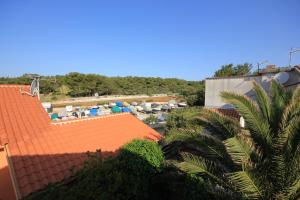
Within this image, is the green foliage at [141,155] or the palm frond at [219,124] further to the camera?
the green foliage at [141,155]

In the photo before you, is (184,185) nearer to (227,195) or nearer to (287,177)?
(227,195)

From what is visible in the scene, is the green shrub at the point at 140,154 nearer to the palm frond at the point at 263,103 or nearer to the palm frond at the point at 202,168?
the palm frond at the point at 202,168

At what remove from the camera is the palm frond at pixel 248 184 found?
3.37 metres

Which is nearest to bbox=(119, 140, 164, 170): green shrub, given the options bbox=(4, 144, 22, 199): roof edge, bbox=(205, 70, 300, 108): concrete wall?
bbox=(4, 144, 22, 199): roof edge

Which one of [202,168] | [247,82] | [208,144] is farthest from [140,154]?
[247,82]

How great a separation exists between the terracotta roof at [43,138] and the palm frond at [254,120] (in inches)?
165

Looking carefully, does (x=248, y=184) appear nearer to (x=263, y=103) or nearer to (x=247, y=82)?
(x=263, y=103)

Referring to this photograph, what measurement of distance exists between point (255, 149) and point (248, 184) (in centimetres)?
101

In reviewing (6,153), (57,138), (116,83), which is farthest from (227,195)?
(116,83)

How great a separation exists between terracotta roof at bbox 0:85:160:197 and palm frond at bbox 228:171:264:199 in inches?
157

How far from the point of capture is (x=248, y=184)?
3.41 m

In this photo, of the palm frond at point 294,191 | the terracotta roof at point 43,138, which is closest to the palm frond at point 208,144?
the palm frond at point 294,191

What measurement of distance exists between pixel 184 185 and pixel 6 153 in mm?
5409

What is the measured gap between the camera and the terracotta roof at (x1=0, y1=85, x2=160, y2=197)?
21.8 feet
